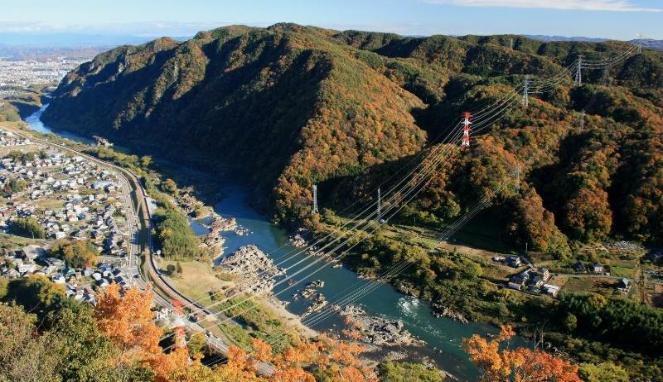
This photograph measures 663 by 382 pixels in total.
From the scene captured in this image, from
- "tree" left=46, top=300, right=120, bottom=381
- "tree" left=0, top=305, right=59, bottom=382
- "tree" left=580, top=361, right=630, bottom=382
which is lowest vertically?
"tree" left=580, top=361, right=630, bottom=382

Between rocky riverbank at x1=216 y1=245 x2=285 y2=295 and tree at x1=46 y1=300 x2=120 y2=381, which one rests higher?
tree at x1=46 y1=300 x2=120 y2=381

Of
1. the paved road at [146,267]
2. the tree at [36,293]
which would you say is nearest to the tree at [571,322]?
the paved road at [146,267]

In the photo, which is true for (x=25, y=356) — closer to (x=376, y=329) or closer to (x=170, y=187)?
(x=376, y=329)

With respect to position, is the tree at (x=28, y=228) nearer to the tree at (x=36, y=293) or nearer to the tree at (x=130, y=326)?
the tree at (x=36, y=293)

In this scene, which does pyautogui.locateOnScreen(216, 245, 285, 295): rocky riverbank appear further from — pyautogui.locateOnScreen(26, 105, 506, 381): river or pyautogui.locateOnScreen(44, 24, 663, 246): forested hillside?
pyautogui.locateOnScreen(44, 24, 663, 246): forested hillside

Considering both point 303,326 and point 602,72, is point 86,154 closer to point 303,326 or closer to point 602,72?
point 303,326

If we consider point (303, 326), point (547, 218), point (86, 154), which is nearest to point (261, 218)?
point (303, 326)

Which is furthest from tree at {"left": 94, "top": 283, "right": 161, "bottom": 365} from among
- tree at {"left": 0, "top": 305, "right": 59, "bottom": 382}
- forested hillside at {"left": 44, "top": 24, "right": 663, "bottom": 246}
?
forested hillside at {"left": 44, "top": 24, "right": 663, "bottom": 246}

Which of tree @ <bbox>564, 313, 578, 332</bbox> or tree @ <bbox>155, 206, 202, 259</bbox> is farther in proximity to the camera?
tree @ <bbox>155, 206, 202, 259</bbox>
